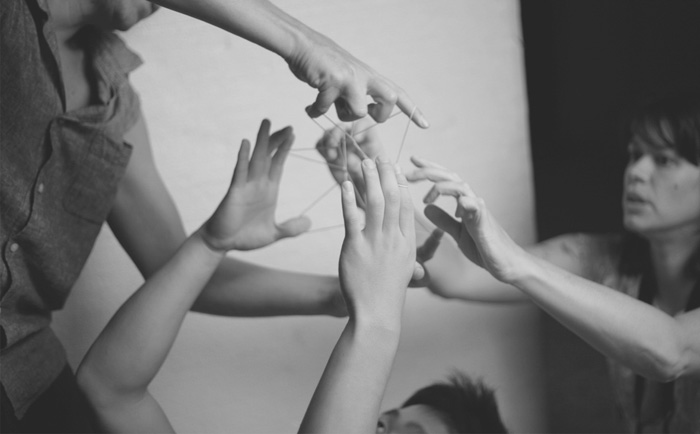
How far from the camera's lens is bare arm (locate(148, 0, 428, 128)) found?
22.5 inches

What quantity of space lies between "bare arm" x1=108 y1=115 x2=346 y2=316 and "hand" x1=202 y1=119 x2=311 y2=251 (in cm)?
12

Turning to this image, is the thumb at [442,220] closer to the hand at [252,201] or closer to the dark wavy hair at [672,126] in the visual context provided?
the hand at [252,201]

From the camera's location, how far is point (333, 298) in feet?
2.89

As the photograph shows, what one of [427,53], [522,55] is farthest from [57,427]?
[522,55]

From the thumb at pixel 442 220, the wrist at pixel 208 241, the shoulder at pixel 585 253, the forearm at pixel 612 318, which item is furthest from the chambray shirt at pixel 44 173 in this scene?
the shoulder at pixel 585 253

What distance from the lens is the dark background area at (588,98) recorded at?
3.32ft

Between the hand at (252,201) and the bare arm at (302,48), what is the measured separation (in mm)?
149

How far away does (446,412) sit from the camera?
0.95 metres

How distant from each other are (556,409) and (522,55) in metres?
0.62

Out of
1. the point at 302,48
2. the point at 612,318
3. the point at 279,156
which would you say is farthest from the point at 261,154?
the point at 612,318

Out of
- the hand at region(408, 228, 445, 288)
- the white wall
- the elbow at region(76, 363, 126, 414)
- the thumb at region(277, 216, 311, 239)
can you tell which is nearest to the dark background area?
the white wall

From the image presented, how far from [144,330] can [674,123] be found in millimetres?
734

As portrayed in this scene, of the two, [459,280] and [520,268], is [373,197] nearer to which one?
[520,268]

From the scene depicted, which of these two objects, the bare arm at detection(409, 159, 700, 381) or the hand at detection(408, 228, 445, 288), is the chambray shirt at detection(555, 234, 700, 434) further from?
the hand at detection(408, 228, 445, 288)
